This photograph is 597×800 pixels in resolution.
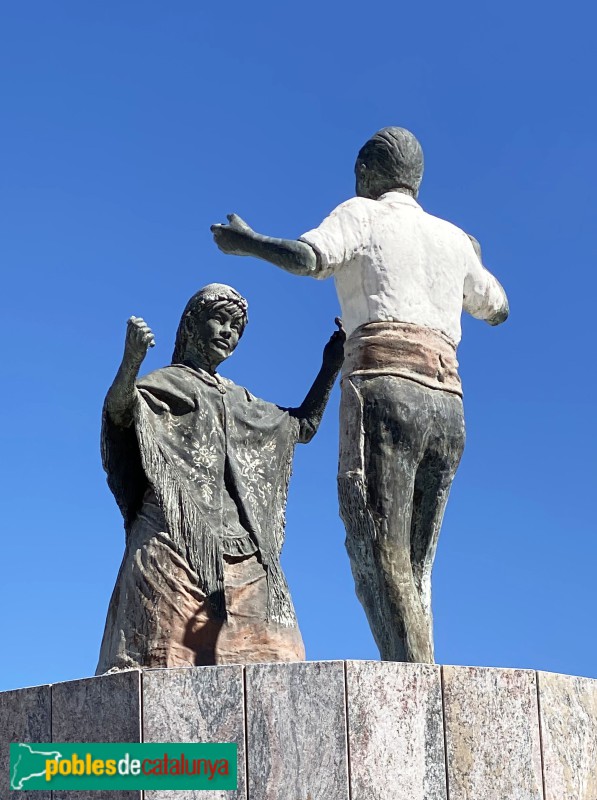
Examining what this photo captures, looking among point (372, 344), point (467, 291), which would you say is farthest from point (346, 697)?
point (467, 291)

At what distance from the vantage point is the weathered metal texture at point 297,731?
804 cm

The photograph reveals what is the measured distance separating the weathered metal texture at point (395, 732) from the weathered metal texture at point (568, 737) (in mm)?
662

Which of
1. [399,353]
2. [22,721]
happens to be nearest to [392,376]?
[399,353]

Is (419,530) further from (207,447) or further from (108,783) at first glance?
(108,783)

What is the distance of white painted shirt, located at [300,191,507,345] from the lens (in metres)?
9.30

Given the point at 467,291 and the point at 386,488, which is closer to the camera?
the point at 386,488

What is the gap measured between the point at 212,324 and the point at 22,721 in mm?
2703

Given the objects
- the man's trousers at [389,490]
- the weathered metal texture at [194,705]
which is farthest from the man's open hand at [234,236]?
the weathered metal texture at [194,705]

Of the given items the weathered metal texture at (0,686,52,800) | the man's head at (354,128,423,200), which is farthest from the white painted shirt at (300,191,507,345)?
the weathered metal texture at (0,686,52,800)

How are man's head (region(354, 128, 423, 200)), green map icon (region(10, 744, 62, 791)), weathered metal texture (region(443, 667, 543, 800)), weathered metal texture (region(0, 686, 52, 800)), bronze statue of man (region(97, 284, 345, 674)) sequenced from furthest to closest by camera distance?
man's head (region(354, 128, 423, 200)) → bronze statue of man (region(97, 284, 345, 674)) → weathered metal texture (region(0, 686, 52, 800)) → green map icon (region(10, 744, 62, 791)) → weathered metal texture (region(443, 667, 543, 800))

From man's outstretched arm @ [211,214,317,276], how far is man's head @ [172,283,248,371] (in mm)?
695

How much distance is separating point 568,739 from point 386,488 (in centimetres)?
166

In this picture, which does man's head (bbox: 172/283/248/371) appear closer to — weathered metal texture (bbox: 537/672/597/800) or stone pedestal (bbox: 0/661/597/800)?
stone pedestal (bbox: 0/661/597/800)

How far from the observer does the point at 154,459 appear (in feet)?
31.6
